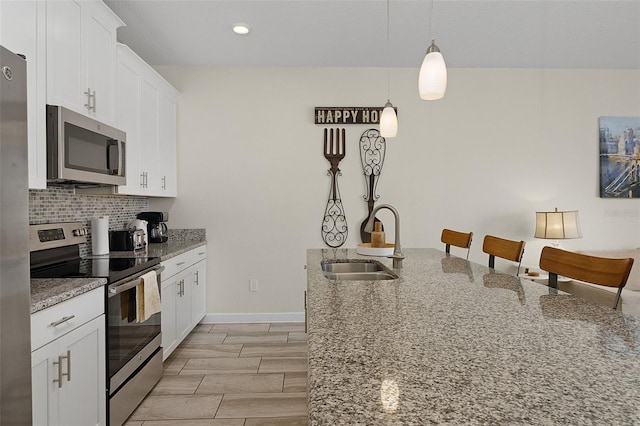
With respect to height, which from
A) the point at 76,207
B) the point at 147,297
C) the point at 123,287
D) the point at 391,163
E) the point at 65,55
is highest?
the point at 65,55

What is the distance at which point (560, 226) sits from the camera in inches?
154

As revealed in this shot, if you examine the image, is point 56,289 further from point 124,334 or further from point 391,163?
point 391,163

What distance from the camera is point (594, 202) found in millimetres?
4297

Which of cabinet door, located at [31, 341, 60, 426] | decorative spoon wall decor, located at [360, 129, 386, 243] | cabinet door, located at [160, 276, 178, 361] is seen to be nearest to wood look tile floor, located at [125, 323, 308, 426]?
cabinet door, located at [160, 276, 178, 361]

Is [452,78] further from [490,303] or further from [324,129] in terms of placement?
[490,303]

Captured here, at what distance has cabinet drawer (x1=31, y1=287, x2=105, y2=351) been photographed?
150cm

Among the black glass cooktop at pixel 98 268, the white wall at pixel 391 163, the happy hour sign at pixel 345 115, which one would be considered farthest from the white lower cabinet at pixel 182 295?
the happy hour sign at pixel 345 115

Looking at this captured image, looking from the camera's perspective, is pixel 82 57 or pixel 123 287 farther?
pixel 82 57

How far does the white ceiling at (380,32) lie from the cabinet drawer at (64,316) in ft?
6.65

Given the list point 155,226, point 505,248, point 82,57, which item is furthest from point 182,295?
point 505,248

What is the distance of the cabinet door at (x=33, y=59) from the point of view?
1.75m

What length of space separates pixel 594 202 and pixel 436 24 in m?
2.62

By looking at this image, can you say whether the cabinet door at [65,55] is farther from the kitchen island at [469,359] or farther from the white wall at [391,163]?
the white wall at [391,163]

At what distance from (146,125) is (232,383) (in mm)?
2082
